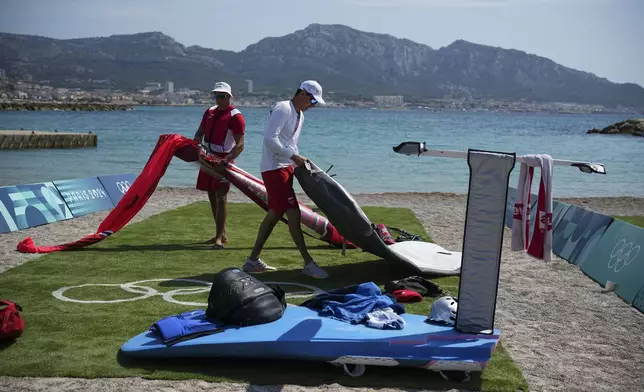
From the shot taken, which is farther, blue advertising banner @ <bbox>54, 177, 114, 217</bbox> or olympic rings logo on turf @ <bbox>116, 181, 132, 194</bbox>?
olympic rings logo on turf @ <bbox>116, 181, 132, 194</bbox>

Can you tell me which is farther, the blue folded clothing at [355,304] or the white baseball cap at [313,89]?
the white baseball cap at [313,89]

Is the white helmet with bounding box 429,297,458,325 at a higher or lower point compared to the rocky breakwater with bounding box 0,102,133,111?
higher

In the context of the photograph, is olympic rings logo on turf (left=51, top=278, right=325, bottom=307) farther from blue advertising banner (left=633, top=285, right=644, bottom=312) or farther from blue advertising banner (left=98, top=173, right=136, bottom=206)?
blue advertising banner (left=98, top=173, right=136, bottom=206)

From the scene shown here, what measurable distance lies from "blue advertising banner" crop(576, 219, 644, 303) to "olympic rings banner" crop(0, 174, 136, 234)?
9384mm

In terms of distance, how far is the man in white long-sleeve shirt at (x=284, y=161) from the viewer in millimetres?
9359

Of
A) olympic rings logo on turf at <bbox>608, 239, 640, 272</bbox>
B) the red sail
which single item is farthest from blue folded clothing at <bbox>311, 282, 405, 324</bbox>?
the red sail

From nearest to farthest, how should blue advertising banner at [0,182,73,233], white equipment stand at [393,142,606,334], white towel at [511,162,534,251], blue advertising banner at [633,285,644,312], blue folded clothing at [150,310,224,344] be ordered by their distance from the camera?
white equipment stand at [393,142,606,334]
blue folded clothing at [150,310,224,344]
white towel at [511,162,534,251]
blue advertising banner at [633,285,644,312]
blue advertising banner at [0,182,73,233]

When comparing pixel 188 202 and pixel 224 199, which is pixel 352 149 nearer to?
pixel 188 202

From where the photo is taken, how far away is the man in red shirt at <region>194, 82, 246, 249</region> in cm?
1156

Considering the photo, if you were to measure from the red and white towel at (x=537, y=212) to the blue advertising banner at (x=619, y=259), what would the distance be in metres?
2.59

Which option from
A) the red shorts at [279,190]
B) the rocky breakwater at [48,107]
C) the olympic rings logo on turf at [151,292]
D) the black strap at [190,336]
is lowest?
the rocky breakwater at [48,107]

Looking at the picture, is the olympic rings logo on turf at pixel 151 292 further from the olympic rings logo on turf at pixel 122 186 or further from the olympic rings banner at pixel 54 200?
the olympic rings logo on turf at pixel 122 186

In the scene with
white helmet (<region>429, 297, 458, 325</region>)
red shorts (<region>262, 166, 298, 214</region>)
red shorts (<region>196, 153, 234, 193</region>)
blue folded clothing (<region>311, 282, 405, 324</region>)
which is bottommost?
blue folded clothing (<region>311, 282, 405, 324</region>)

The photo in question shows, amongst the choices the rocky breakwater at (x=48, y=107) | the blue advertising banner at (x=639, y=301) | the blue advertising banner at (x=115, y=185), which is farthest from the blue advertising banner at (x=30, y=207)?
the rocky breakwater at (x=48, y=107)
